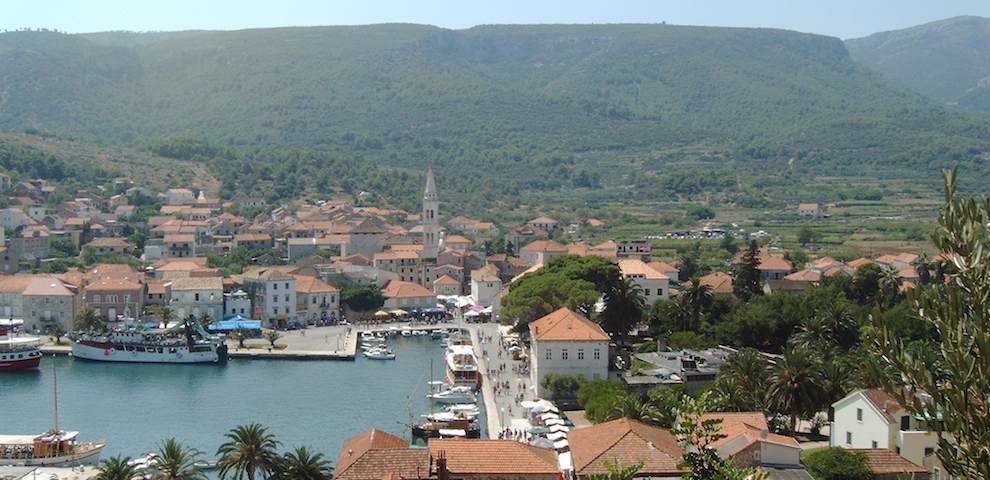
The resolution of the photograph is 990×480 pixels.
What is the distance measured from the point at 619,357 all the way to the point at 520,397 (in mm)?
5283

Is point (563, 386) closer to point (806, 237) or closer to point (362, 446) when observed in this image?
point (362, 446)

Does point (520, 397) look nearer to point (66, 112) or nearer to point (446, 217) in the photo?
point (446, 217)

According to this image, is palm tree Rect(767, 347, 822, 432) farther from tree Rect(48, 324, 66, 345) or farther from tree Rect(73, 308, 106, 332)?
tree Rect(48, 324, 66, 345)

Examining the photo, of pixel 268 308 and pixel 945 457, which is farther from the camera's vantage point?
pixel 268 308

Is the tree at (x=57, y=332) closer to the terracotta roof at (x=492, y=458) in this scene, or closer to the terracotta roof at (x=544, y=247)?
the terracotta roof at (x=544, y=247)

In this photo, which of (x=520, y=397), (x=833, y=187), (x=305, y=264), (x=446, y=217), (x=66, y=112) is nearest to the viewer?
(x=520, y=397)

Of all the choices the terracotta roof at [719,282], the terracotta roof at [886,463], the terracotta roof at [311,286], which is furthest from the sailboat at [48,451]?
the terracotta roof at [311,286]

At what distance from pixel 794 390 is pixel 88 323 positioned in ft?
112

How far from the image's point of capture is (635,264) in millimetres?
60625

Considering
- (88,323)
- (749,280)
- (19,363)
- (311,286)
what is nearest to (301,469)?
(19,363)

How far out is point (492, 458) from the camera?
24625 millimetres

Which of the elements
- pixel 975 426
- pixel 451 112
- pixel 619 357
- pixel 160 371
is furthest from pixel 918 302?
pixel 451 112

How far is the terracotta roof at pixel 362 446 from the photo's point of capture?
79.3ft

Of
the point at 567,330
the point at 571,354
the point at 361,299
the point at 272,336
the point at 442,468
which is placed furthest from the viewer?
the point at 361,299
